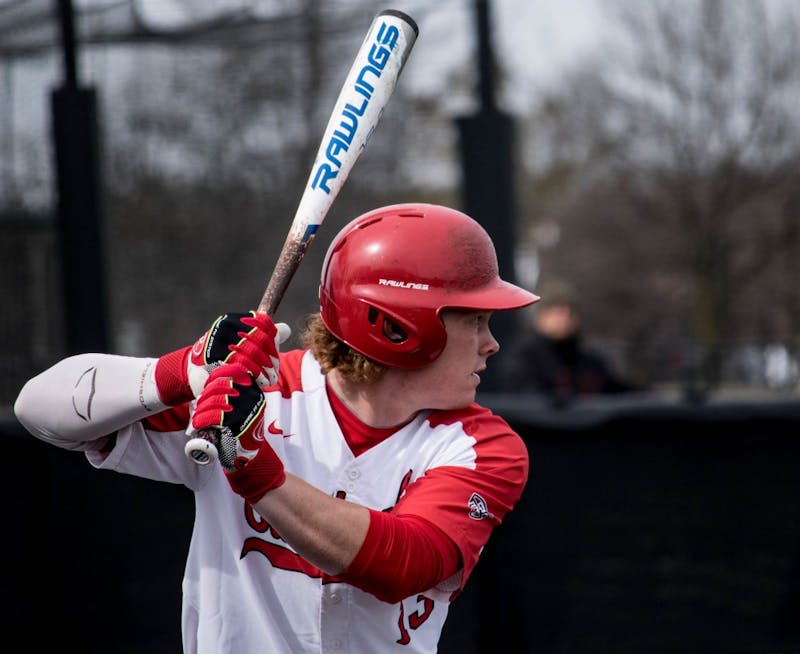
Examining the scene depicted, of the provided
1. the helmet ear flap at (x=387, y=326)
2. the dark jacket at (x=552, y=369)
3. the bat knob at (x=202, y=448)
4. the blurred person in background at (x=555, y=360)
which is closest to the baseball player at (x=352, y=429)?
the helmet ear flap at (x=387, y=326)

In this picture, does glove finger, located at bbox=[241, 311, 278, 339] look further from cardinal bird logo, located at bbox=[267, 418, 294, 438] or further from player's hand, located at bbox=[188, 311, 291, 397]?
cardinal bird logo, located at bbox=[267, 418, 294, 438]

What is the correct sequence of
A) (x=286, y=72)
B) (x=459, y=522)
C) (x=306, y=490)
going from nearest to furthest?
1. (x=306, y=490)
2. (x=459, y=522)
3. (x=286, y=72)

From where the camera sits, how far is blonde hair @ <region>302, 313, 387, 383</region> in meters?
2.37

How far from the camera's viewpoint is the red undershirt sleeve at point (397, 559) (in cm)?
197

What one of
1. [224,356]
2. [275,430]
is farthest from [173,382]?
[275,430]

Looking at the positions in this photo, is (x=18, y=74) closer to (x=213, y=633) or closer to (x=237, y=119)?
(x=237, y=119)

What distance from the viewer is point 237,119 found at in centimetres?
595

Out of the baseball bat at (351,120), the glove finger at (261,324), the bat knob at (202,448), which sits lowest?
the bat knob at (202,448)

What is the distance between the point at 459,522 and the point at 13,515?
2417 millimetres

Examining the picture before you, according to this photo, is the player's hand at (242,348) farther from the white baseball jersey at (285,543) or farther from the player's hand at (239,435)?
the white baseball jersey at (285,543)

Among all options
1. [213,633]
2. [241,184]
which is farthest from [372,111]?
Answer: [241,184]

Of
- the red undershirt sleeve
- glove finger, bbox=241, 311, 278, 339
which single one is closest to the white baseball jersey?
the red undershirt sleeve

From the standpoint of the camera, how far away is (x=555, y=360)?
623 cm

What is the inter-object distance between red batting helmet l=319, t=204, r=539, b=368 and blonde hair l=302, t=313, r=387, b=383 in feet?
0.16
